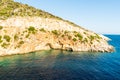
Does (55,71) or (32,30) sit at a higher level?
(32,30)

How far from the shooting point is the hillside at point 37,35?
98500 millimetres

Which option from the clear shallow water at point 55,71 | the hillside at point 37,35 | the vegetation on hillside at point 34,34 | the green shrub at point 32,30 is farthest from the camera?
the green shrub at point 32,30

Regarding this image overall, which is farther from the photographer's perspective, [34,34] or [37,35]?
[37,35]

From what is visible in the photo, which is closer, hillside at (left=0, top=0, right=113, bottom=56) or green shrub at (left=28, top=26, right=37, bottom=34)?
hillside at (left=0, top=0, right=113, bottom=56)

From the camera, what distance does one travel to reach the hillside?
98500 mm

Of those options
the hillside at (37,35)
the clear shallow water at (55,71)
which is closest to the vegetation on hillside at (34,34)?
the hillside at (37,35)

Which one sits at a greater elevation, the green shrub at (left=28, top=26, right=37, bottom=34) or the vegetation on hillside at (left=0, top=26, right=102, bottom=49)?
the green shrub at (left=28, top=26, right=37, bottom=34)

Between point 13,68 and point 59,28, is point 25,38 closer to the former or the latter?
point 59,28

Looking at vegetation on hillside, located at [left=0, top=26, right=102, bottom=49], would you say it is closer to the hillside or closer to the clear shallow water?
the hillside

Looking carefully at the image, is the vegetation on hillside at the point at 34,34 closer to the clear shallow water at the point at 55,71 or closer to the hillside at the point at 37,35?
the hillside at the point at 37,35

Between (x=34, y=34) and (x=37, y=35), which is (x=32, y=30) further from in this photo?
(x=37, y=35)

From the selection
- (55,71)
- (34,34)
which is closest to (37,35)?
(34,34)

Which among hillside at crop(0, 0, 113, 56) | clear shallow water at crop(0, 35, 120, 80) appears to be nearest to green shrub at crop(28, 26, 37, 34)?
hillside at crop(0, 0, 113, 56)

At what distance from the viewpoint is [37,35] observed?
356 ft
